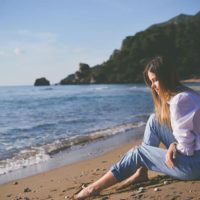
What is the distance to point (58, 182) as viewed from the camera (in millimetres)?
6137

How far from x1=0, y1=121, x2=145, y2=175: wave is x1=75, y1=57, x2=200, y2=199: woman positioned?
399 cm

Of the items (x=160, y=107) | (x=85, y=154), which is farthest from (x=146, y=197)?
(x=85, y=154)

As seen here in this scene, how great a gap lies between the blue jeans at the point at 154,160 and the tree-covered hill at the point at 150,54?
282ft

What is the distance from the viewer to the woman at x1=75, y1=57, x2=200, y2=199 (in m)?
3.65

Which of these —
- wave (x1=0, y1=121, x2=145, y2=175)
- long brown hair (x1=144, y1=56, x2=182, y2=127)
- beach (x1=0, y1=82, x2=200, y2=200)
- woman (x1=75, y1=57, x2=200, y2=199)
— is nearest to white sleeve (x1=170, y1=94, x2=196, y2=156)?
woman (x1=75, y1=57, x2=200, y2=199)

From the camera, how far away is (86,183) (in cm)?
560

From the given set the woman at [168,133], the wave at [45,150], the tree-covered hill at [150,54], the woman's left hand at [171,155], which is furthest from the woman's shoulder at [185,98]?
the tree-covered hill at [150,54]

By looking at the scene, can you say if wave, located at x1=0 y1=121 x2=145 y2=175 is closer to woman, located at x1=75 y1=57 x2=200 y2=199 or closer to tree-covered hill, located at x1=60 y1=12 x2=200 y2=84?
woman, located at x1=75 y1=57 x2=200 y2=199

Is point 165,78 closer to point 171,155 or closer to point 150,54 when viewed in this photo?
point 171,155

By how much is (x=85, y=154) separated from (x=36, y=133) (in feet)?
13.7

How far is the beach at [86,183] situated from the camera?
4.17 meters

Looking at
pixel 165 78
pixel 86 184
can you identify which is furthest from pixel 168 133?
pixel 86 184

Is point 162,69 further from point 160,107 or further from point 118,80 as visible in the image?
point 118,80

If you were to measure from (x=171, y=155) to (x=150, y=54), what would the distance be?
3604 inches
